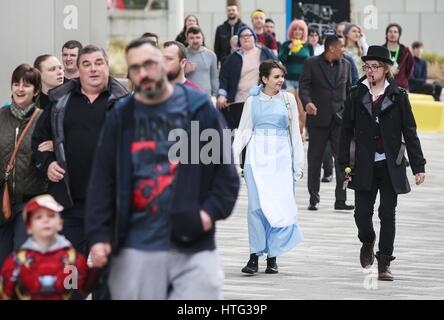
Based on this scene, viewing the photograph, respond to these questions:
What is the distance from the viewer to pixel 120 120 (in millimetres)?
6832

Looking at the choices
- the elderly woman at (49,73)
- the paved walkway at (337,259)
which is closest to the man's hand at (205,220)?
the paved walkway at (337,259)

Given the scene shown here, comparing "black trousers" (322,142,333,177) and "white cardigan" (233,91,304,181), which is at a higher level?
"white cardigan" (233,91,304,181)

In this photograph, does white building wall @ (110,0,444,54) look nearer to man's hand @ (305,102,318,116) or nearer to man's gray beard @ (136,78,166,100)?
man's hand @ (305,102,318,116)

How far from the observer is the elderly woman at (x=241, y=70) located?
18.1m

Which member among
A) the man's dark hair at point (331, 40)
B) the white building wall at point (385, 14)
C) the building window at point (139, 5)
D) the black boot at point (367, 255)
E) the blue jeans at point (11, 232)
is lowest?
the black boot at point (367, 255)

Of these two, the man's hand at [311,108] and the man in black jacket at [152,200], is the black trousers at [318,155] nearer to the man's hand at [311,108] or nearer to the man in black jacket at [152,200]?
the man's hand at [311,108]

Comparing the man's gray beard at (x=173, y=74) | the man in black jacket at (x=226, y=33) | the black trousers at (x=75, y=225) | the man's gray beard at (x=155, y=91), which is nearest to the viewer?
the man's gray beard at (x=155, y=91)

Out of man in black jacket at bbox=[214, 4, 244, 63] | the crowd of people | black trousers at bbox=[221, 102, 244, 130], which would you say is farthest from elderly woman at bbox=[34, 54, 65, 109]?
man in black jacket at bbox=[214, 4, 244, 63]

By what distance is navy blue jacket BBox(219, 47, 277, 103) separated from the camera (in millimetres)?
18141

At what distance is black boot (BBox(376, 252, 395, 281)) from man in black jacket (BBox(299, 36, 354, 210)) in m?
5.00

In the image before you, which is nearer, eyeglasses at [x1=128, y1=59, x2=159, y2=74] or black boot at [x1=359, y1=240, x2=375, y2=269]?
eyeglasses at [x1=128, y1=59, x2=159, y2=74]

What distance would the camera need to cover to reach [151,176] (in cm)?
679

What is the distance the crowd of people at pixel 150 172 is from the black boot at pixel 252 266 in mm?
12
